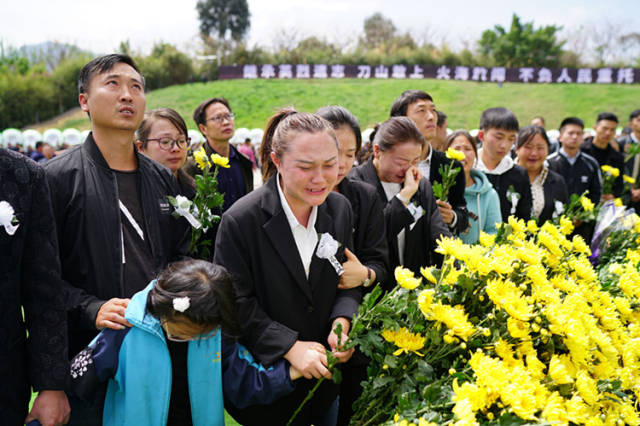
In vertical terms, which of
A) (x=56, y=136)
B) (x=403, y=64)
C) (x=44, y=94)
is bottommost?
(x=56, y=136)

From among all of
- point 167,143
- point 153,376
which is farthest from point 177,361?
point 167,143

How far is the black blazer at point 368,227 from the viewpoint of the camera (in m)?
2.02

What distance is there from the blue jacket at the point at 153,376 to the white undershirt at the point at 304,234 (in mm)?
397

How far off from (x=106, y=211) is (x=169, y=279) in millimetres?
523

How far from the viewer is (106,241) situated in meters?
1.84

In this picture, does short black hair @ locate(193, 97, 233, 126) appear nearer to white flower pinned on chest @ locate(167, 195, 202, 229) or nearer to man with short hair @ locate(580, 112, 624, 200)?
→ white flower pinned on chest @ locate(167, 195, 202, 229)

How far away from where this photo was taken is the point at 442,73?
35219 mm

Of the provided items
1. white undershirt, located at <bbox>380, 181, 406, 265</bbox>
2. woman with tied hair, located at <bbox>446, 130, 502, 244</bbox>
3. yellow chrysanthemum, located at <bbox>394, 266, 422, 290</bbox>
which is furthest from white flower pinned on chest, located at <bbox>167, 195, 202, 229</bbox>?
woman with tied hair, located at <bbox>446, 130, 502, 244</bbox>

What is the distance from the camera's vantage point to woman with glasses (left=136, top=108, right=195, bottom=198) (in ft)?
9.39

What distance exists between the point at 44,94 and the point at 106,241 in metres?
37.9

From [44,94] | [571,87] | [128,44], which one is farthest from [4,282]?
[128,44]

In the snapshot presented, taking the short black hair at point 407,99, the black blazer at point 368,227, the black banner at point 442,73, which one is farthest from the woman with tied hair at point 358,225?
the black banner at point 442,73

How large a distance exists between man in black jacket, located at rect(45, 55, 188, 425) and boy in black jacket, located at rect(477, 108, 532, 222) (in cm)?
249

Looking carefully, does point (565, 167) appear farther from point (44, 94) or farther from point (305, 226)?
point (44, 94)
